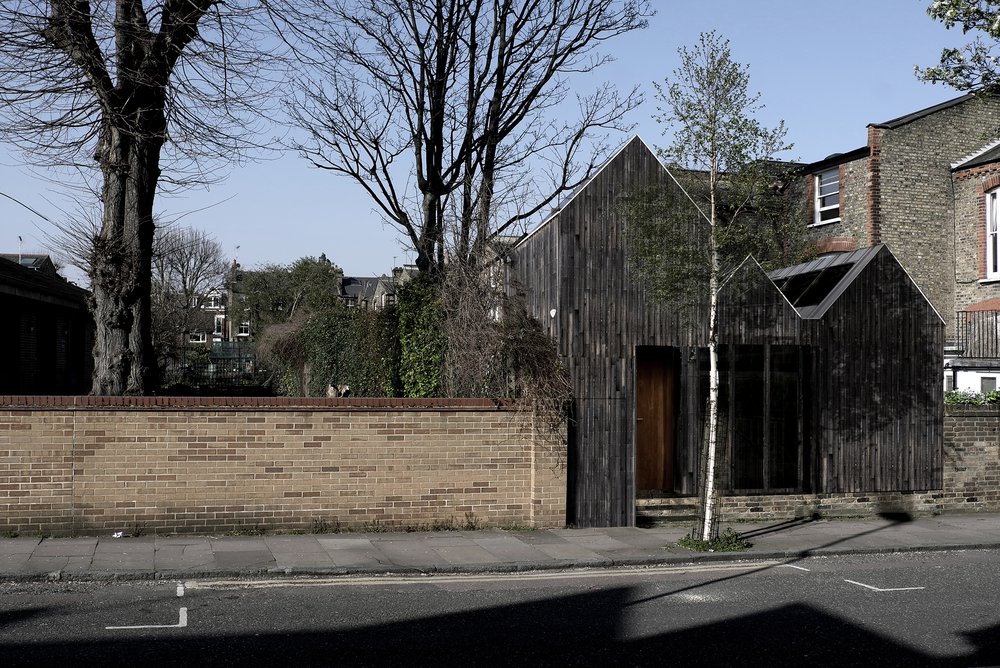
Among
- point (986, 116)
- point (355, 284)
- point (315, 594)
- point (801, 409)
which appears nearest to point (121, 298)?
point (315, 594)

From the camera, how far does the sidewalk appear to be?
34.8 ft

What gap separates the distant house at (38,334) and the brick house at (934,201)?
21.9m

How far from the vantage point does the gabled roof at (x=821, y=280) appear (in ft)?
52.0

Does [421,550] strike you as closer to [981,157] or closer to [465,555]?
[465,555]

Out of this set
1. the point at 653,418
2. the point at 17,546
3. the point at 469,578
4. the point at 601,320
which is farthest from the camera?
the point at 653,418

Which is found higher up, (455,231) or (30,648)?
(455,231)

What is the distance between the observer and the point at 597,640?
8.09m

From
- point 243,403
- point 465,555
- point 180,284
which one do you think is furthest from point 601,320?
point 180,284

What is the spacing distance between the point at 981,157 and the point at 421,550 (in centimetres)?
2367

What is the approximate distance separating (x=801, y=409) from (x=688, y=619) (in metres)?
7.47

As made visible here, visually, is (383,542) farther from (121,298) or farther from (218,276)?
(218,276)

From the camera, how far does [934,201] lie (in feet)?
92.7

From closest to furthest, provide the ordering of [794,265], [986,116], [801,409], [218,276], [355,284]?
1. [801,409]
2. [794,265]
3. [986,116]
4. [218,276]
5. [355,284]

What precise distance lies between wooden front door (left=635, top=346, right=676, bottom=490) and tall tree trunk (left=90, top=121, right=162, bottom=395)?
25.2ft
